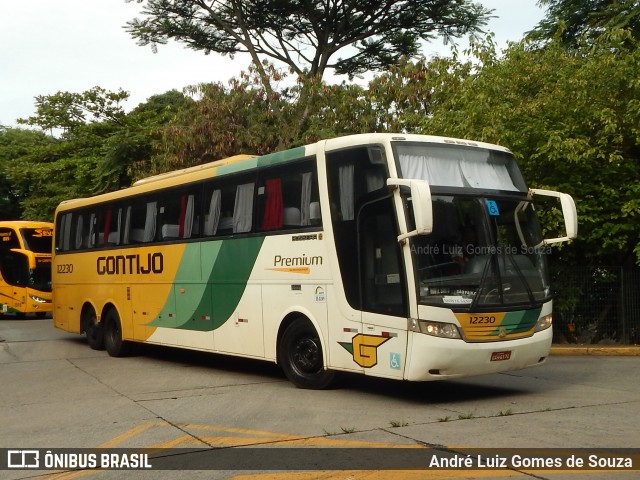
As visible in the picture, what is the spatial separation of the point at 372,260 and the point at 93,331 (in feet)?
31.5

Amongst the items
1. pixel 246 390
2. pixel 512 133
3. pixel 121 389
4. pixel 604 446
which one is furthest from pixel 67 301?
pixel 604 446

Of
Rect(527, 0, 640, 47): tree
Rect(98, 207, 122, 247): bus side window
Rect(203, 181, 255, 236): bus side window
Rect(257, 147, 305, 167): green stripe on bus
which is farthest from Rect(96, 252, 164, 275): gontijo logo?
Rect(527, 0, 640, 47): tree

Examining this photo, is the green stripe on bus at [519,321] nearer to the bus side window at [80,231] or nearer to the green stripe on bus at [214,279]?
the green stripe on bus at [214,279]

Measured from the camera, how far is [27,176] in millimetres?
39125

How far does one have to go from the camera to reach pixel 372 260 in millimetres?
10328

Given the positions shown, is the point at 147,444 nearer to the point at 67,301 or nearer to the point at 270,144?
the point at 67,301

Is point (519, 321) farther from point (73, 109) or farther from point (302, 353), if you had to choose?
point (73, 109)

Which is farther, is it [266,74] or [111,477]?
[266,74]

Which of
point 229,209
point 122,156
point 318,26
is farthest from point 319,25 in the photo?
point 229,209

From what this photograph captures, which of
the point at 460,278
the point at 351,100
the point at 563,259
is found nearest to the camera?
the point at 460,278

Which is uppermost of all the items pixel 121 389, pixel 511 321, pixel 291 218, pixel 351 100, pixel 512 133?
pixel 351 100

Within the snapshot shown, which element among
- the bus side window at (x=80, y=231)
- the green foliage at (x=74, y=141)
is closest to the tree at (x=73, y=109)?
the green foliage at (x=74, y=141)

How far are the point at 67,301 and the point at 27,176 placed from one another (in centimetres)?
2163

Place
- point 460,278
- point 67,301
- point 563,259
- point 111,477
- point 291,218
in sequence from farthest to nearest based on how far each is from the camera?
point 67,301
point 563,259
point 291,218
point 460,278
point 111,477
